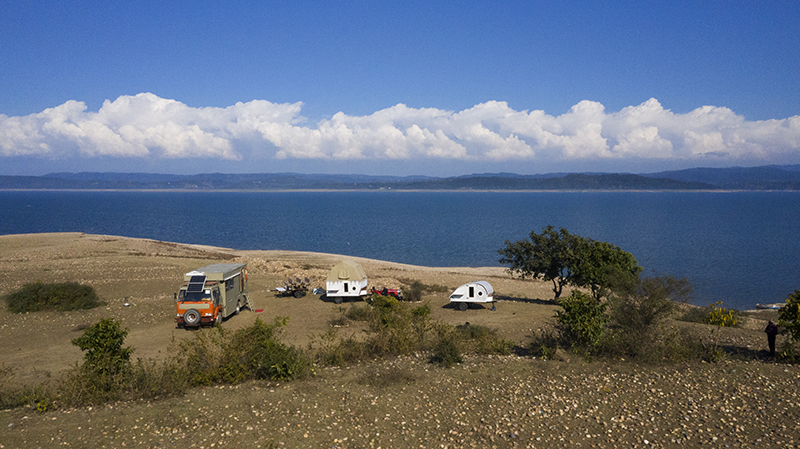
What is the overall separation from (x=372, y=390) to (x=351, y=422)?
1573 mm

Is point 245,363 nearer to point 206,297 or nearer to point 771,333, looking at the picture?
point 206,297

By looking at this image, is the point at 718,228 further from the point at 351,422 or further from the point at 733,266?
the point at 351,422

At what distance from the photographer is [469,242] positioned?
77.5m

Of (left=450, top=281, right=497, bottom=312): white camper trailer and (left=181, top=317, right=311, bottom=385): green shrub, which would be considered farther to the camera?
(left=450, top=281, right=497, bottom=312): white camper trailer

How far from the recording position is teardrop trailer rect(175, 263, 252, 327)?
61.6ft

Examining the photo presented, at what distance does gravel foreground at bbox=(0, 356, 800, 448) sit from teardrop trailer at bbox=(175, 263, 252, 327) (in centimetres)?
877

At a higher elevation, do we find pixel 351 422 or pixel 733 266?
pixel 351 422

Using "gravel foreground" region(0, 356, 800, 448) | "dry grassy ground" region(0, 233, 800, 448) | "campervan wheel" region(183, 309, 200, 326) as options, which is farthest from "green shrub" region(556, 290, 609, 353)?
"campervan wheel" region(183, 309, 200, 326)

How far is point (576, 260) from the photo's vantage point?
25.2m

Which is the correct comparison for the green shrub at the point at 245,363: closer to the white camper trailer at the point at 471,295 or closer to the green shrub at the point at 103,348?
the green shrub at the point at 103,348

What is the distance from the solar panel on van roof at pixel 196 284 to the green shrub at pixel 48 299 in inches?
241

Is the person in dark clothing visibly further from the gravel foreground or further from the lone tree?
the lone tree

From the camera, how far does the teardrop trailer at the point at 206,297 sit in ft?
61.6

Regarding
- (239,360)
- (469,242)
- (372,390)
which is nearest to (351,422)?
(372,390)
